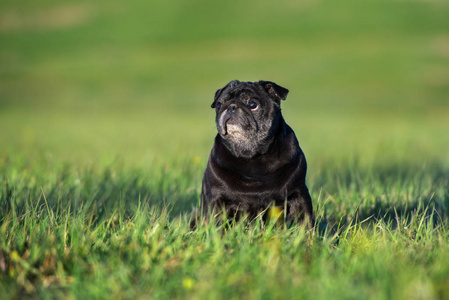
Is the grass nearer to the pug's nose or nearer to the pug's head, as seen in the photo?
the pug's head

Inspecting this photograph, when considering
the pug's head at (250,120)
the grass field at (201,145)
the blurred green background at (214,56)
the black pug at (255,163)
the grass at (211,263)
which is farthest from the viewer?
the blurred green background at (214,56)

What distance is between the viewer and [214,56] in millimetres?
41094

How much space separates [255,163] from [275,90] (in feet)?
1.92

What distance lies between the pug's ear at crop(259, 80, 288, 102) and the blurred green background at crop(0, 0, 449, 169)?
13.1m

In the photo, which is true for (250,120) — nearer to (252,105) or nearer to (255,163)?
(252,105)

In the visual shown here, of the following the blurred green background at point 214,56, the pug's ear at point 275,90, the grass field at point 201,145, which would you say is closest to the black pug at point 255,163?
the pug's ear at point 275,90

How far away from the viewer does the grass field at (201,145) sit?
115 inches

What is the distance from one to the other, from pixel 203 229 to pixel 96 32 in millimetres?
42529

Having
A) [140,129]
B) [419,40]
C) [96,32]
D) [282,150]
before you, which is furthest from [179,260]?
[96,32]

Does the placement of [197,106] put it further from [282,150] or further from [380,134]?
[282,150]

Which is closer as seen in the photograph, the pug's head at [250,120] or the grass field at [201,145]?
the grass field at [201,145]

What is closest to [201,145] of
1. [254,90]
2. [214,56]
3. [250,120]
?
[254,90]

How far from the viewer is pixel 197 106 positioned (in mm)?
27594

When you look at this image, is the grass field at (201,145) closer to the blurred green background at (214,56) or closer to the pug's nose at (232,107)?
the blurred green background at (214,56)
